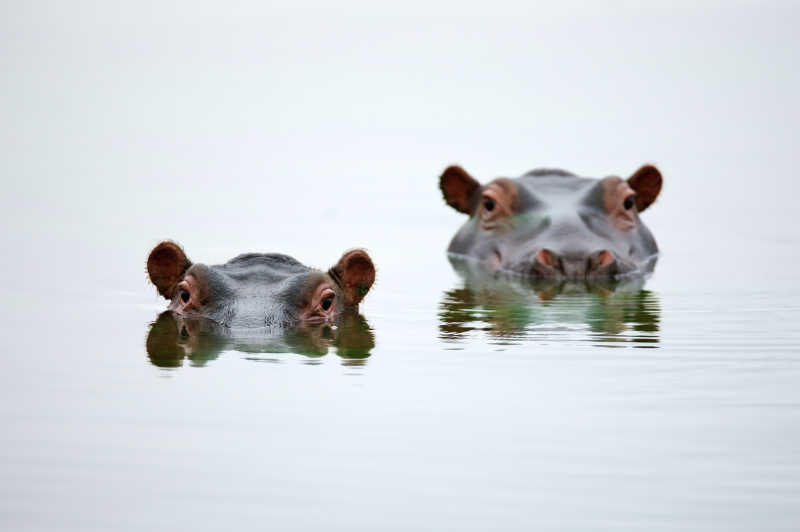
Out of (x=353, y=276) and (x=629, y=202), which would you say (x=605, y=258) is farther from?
(x=353, y=276)

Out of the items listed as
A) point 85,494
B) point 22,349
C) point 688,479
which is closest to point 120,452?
point 85,494

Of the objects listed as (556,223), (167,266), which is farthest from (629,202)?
(167,266)

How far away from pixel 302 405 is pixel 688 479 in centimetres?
244

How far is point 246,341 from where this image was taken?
35.5 feet

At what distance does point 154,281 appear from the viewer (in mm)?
12852

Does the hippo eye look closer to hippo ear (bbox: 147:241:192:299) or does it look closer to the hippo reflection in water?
the hippo reflection in water

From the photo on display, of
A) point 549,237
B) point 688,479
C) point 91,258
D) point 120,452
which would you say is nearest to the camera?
point 688,479

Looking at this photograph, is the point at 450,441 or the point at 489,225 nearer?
the point at 450,441

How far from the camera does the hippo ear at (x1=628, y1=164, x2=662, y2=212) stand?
18906 mm

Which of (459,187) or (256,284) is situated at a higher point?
(459,187)

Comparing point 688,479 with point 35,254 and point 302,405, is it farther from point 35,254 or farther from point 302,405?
point 35,254

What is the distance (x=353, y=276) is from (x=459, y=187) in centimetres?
674

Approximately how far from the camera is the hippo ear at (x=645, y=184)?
18.9m

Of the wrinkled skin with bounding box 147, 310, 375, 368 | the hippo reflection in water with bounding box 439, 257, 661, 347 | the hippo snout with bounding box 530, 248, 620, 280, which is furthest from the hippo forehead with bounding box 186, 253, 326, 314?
the hippo snout with bounding box 530, 248, 620, 280
